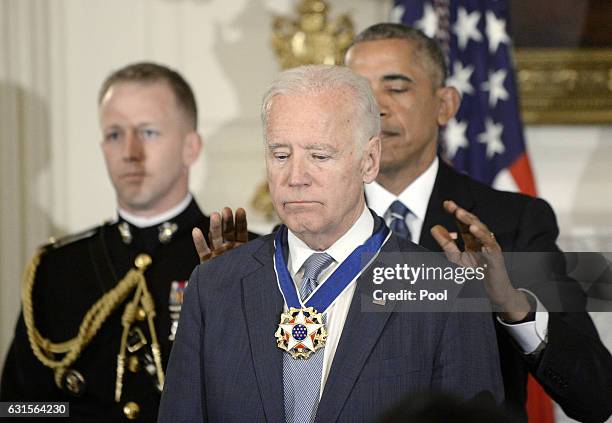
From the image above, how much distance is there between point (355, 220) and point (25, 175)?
125 inches

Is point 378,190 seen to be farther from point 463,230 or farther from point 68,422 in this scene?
point 68,422

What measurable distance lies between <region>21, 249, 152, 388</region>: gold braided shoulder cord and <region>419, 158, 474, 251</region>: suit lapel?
0.83m

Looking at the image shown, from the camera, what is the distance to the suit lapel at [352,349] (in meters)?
1.91

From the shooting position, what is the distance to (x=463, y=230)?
7.26ft

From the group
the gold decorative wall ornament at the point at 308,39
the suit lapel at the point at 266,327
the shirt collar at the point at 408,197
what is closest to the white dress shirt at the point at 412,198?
the shirt collar at the point at 408,197

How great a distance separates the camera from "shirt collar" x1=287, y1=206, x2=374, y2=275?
2062 mm

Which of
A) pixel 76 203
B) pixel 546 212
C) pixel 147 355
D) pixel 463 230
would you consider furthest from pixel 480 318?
pixel 76 203

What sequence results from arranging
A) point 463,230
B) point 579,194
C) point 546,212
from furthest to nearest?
point 579,194 → point 546,212 → point 463,230

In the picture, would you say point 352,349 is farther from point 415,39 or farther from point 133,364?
point 415,39

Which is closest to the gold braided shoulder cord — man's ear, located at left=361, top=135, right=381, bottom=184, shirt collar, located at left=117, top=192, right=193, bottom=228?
shirt collar, located at left=117, top=192, right=193, bottom=228

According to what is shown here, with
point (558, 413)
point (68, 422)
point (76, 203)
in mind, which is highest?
point (76, 203)

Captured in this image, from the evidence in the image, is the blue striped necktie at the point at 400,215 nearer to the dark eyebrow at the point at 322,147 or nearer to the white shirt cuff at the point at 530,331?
the white shirt cuff at the point at 530,331

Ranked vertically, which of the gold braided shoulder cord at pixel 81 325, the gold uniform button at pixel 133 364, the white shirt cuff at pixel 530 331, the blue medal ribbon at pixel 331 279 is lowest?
the gold uniform button at pixel 133 364

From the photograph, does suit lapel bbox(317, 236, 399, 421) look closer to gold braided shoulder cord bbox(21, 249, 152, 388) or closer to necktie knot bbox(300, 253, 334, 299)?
necktie knot bbox(300, 253, 334, 299)
